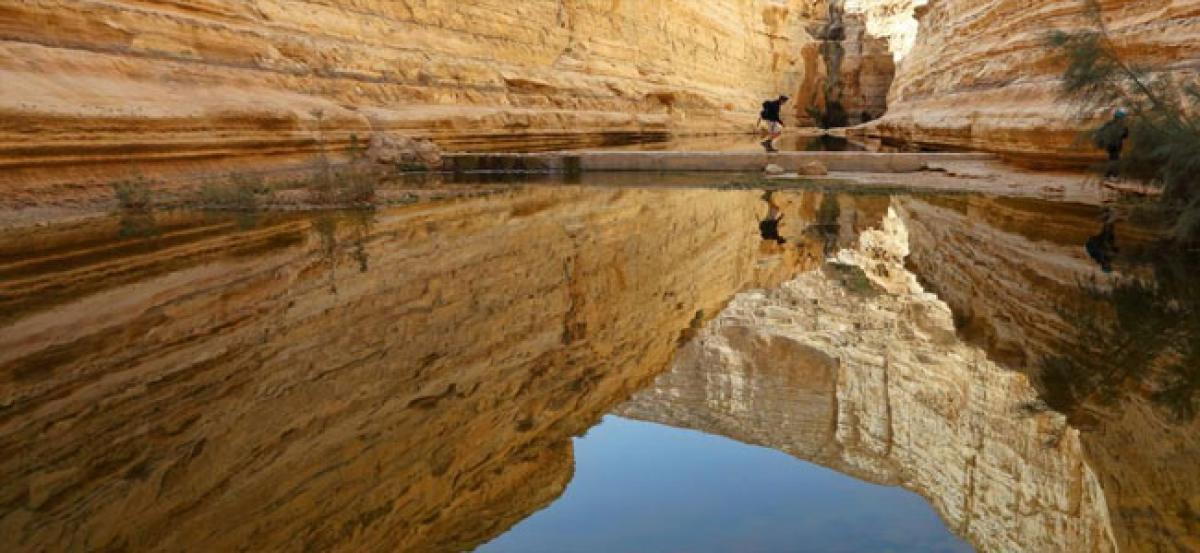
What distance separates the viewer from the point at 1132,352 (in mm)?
2834

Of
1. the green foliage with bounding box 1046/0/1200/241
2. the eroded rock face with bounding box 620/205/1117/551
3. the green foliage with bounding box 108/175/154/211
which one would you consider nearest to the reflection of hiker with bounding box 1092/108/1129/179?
the green foliage with bounding box 1046/0/1200/241

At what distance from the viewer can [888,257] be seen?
211 inches

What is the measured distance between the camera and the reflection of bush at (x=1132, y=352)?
96.0 inches

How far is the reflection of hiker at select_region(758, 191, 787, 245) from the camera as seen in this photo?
6.13 metres

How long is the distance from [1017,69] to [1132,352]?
31.4 ft

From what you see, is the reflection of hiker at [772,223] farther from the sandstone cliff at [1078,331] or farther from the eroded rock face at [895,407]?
the eroded rock face at [895,407]

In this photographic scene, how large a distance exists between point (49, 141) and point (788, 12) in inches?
1396

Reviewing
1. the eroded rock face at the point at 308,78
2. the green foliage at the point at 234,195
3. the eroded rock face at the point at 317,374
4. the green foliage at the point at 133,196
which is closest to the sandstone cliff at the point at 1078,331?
the eroded rock face at the point at 317,374

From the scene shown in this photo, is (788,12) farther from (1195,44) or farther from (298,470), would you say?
(298,470)

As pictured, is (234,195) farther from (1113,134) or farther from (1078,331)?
(1113,134)

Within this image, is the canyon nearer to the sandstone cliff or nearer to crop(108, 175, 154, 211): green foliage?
crop(108, 175, 154, 211): green foliage

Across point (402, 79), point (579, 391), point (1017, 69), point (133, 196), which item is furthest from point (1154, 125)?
point (402, 79)

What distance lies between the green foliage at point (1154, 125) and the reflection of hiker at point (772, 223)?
7.83 ft

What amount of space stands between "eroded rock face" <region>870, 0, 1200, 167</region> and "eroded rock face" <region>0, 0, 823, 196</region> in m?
7.40
